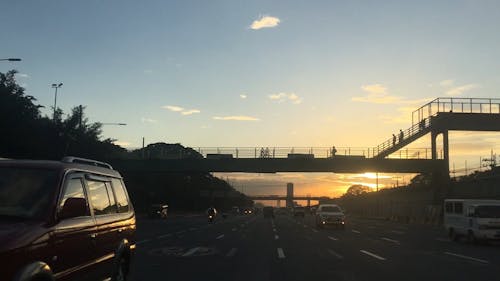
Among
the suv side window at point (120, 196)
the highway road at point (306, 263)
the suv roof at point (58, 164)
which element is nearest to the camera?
the suv roof at point (58, 164)

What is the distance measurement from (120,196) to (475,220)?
72.1ft

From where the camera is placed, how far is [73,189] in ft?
23.5

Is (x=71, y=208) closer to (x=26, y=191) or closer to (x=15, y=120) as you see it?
(x=26, y=191)

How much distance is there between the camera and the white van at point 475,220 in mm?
26750

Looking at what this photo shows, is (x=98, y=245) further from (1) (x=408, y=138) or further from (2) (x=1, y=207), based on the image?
(1) (x=408, y=138)

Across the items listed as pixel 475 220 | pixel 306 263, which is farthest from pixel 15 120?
pixel 306 263

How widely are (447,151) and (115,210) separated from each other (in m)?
60.1

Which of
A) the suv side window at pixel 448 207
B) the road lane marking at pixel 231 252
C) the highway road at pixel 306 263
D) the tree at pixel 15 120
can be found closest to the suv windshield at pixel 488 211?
the suv side window at pixel 448 207

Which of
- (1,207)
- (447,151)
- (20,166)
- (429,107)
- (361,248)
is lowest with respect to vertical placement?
(361,248)

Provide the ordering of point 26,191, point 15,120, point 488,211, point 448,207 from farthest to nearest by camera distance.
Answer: point 15,120, point 448,207, point 488,211, point 26,191

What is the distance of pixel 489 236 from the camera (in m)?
26.7

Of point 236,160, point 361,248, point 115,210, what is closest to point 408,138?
point 236,160

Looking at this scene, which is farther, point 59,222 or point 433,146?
point 433,146

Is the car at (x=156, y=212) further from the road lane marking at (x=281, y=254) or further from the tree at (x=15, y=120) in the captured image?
the road lane marking at (x=281, y=254)
